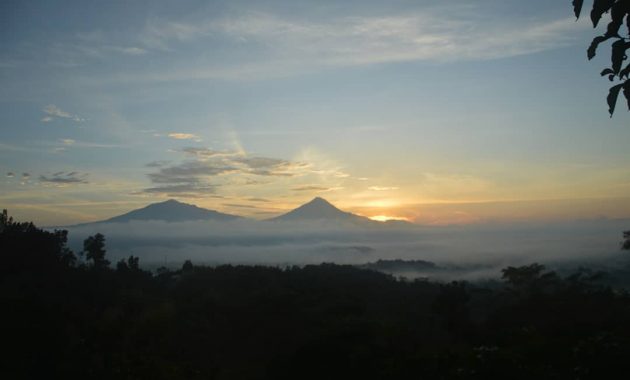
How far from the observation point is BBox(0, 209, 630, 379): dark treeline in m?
9.60

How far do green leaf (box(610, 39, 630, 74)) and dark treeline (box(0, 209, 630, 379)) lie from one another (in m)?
7.49

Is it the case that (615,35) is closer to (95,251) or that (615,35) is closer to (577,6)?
(577,6)

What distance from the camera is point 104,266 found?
131 ft

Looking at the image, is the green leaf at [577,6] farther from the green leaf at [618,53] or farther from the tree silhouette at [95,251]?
the tree silhouette at [95,251]

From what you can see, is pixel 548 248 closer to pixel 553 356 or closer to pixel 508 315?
pixel 508 315

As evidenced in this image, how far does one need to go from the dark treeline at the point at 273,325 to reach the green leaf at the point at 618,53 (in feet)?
24.6

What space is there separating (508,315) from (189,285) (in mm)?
23320

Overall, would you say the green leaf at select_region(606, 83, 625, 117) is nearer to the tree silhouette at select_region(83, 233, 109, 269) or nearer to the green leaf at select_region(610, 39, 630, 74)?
the green leaf at select_region(610, 39, 630, 74)

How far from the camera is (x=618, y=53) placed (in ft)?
7.97

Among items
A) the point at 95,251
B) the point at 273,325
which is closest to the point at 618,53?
the point at 273,325

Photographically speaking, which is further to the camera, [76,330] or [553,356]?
[76,330]

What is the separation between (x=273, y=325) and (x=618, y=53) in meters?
24.0

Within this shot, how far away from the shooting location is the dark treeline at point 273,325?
9.60 metres

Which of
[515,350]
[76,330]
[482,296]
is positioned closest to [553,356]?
[515,350]
